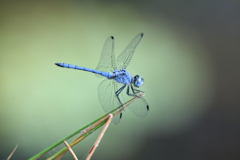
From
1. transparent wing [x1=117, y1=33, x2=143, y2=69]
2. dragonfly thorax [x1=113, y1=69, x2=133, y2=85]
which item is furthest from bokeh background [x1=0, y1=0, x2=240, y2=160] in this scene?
dragonfly thorax [x1=113, y1=69, x2=133, y2=85]

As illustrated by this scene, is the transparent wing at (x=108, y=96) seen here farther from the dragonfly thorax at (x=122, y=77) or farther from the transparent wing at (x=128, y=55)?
the transparent wing at (x=128, y=55)

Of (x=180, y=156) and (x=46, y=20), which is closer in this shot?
(x=46, y=20)

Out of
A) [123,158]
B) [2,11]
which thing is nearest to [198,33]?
[123,158]

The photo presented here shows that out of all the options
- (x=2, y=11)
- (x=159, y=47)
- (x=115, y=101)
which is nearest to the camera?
(x=115, y=101)

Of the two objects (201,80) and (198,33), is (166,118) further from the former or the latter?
(198,33)

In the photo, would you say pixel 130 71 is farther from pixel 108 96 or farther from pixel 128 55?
pixel 108 96

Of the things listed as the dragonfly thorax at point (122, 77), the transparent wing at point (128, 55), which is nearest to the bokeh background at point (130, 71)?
the transparent wing at point (128, 55)

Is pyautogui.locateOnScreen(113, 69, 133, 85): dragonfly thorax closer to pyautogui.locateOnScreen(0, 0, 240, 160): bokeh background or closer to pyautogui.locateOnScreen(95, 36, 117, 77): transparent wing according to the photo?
pyautogui.locateOnScreen(95, 36, 117, 77): transparent wing
